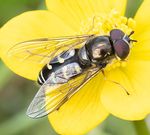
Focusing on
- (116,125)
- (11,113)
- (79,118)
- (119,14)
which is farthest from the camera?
(11,113)

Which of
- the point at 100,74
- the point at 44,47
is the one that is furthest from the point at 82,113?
the point at 44,47

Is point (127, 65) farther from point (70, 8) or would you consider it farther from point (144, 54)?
point (70, 8)

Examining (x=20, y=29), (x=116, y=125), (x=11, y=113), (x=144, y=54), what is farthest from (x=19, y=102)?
(x=144, y=54)

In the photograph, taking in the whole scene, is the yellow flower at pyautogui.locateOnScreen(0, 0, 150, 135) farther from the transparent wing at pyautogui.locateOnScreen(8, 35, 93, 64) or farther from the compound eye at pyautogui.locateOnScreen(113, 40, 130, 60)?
the compound eye at pyautogui.locateOnScreen(113, 40, 130, 60)

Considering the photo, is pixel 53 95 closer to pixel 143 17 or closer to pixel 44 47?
pixel 44 47

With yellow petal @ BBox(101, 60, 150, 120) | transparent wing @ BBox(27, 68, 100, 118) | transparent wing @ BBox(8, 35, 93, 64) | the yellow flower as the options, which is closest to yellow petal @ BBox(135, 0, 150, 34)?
the yellow flower

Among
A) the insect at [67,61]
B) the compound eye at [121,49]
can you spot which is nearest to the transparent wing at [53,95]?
the insect at [67,61]
